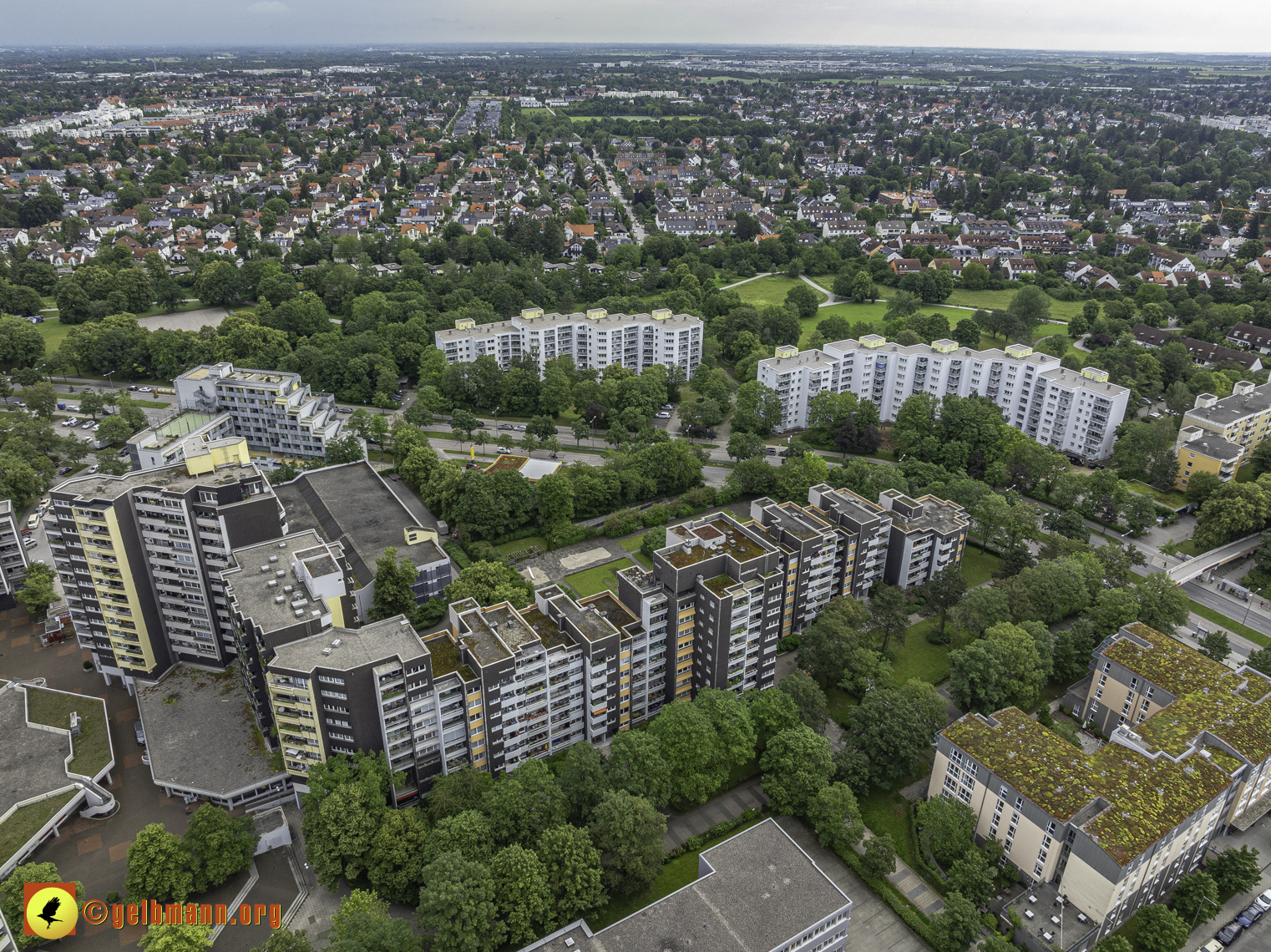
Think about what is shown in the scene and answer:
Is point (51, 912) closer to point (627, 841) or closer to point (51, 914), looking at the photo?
point (51, 914)

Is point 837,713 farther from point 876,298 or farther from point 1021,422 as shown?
point 876,298

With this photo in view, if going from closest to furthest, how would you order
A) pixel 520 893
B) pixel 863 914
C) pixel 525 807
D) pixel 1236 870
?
pixel 520 893, pixel 863 914, pixel 525 807, pixel 1236 870

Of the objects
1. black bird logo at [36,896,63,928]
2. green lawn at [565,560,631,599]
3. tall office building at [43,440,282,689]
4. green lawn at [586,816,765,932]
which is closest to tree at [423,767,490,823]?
green lawn at [586,816,765,932]

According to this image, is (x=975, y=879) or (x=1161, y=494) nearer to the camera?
(x=975, y=879)

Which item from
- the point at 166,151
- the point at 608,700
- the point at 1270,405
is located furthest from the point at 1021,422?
the point at 166,151

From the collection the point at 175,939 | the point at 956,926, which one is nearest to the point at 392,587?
the point at 175,939

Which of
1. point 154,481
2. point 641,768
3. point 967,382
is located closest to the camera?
point 641,768

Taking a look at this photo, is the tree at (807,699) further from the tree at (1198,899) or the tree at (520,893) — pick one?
the tree at (1198,899)
